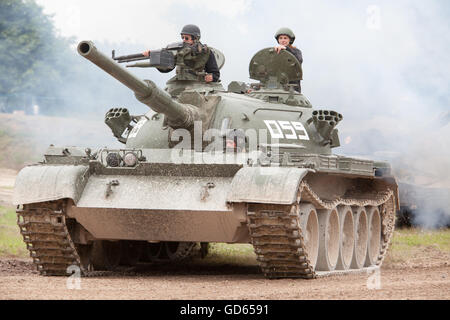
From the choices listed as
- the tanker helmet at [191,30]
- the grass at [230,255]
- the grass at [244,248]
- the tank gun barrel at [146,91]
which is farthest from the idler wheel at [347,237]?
the tanker helmet at [191,30]

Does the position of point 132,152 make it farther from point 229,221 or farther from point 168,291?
point 168,291

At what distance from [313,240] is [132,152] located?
10.4ft

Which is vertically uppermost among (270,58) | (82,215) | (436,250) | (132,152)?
(270,58)

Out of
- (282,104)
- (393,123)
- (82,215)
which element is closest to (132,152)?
(82,215)

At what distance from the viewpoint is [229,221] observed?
13.3 meters

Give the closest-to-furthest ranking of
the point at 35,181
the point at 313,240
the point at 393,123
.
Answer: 1. the point at 35,181
2. the point at 313,240
3. the point at 393,123

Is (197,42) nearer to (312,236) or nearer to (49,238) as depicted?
(312,236)

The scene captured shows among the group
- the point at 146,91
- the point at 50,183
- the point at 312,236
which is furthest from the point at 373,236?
the point at 50,183

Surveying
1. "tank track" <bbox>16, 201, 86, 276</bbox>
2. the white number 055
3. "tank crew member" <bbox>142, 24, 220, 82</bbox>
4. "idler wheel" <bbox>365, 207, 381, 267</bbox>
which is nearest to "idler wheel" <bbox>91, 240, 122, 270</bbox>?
"tank track" <bbox>16, 201, 86, 276</bbox>

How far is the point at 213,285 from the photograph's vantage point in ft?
42.9

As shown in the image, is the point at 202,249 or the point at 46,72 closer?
the point at 202,249

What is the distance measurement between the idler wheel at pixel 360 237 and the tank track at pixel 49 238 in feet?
16.7

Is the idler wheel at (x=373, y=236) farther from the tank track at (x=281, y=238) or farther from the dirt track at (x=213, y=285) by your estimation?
the tank track at (x=281, y=238)

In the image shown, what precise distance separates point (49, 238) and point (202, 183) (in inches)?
95.8
